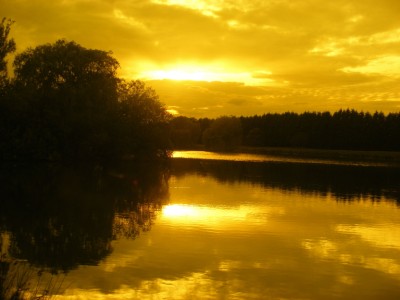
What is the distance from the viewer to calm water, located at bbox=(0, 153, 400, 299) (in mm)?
13702

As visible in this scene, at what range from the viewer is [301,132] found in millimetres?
161000

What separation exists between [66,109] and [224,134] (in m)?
90.5

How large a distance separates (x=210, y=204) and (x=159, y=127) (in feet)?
139

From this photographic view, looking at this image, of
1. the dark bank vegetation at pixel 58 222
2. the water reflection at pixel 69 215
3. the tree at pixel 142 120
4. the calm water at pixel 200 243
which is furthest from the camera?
the tree at pixel 142 120

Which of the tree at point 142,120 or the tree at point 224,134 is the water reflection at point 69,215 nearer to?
the tree at point 142,120

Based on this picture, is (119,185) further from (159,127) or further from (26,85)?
(159,127)

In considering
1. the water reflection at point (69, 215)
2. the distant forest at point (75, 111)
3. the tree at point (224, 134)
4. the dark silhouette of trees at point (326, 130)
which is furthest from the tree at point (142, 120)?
the dark silhouette of trees at point (326, 130)

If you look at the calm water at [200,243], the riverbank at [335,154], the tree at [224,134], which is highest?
the tree at [224,134]

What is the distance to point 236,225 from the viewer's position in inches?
911

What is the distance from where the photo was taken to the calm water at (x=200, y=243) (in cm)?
1370

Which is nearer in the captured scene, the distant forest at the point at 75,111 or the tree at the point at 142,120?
the distant forest at the point at 75,111

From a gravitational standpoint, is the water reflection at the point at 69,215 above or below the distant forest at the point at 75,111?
below

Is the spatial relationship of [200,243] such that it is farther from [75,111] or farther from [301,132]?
[301,132]

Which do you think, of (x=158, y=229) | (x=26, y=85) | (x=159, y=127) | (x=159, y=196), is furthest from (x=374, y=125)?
(x=158, y=229)
